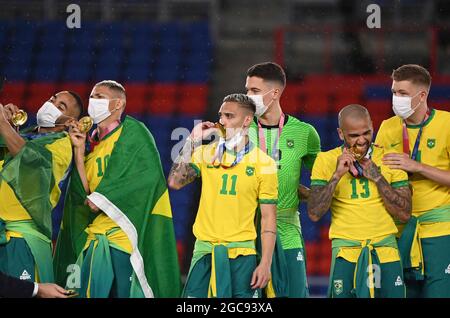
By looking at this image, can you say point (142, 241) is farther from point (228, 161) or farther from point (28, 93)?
point (28, 93)

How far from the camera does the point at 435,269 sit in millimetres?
4328

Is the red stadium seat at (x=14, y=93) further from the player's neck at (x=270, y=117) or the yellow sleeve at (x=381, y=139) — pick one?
the yellow sleeve at (x=381, y=139)

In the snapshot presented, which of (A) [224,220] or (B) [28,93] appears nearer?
(A) [224,220]

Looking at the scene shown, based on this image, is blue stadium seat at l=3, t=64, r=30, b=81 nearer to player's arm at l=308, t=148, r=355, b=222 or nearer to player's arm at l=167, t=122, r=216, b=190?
player's arm at l=167, t=122, r=216, b=190

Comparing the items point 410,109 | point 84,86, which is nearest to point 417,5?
point 84,86

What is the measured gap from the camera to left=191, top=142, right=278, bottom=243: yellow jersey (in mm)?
4070

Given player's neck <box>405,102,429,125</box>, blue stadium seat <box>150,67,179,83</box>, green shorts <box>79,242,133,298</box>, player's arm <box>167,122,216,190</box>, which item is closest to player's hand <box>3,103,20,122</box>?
green shorts <box>79,242,133,298</box>

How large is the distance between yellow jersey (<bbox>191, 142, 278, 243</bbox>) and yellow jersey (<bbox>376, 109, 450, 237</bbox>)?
0.72m

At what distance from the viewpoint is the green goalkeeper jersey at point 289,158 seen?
439 centimetres

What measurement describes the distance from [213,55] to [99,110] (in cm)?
288

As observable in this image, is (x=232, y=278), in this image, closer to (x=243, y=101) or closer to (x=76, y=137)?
(x=243, y=101)

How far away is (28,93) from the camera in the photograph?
6.21 metres
